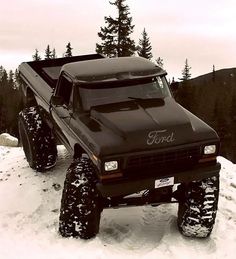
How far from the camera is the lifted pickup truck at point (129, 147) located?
7.12 meters

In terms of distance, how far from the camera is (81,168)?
7559mm

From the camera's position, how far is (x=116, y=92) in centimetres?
848

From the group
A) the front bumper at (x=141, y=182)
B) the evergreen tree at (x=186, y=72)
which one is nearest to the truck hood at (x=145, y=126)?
the front bumper at (x=141, y=182)

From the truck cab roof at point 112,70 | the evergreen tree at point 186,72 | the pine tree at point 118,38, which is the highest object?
the truck cab roof at point 112,70

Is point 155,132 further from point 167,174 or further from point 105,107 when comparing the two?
point 105,107

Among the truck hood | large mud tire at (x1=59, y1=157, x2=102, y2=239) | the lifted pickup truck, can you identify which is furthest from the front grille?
large mud tire at (x1=59, y1=157, x2=102, y2=239)

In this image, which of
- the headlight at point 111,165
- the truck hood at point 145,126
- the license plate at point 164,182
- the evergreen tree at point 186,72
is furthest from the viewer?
the evergreen tree at point 186,72

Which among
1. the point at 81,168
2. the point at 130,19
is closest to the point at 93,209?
the point at 81,168

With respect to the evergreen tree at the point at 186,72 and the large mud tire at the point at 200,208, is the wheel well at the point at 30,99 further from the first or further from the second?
the evergreen tree at the point at 186,72

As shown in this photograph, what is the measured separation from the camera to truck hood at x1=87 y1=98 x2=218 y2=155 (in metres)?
7.10

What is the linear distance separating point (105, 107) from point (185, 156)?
1.53m

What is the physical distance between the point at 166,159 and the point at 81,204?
4.46ft

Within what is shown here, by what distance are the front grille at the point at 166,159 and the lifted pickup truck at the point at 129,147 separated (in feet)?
0.05

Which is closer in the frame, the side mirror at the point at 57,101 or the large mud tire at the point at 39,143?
the side mirror at the point at 57,101
